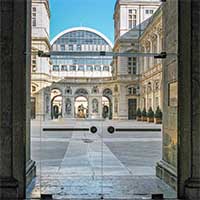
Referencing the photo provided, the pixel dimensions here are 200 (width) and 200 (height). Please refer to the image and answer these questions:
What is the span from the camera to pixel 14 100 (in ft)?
17.2

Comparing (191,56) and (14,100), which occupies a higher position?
(191,56)

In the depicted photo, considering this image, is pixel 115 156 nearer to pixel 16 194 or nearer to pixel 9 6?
pixel 16 194

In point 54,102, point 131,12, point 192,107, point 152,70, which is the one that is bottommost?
point 192,107

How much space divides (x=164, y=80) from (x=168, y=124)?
0.89 meters

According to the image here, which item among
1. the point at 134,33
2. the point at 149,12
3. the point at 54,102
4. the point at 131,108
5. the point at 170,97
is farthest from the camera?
the point at 134,33

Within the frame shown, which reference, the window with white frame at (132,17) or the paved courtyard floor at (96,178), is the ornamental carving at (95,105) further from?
the window with white frame at (132,17)

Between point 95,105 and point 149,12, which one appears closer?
point 95,105

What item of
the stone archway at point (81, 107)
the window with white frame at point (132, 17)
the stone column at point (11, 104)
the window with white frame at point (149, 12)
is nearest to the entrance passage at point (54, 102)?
the stone archway at point (81, 107)

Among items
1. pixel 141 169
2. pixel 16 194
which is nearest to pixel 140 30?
pixel 141 169

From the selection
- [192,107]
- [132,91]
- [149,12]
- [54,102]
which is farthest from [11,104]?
[132,91]

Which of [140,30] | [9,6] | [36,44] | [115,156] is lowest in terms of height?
[115,156]

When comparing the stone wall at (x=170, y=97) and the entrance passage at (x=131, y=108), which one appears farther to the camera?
the entrance passage at (x=131, y=108)

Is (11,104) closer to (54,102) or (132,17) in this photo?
(54,102)

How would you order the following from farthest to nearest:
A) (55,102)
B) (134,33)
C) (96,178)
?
(134,33) → (55,102) → (96,178)
